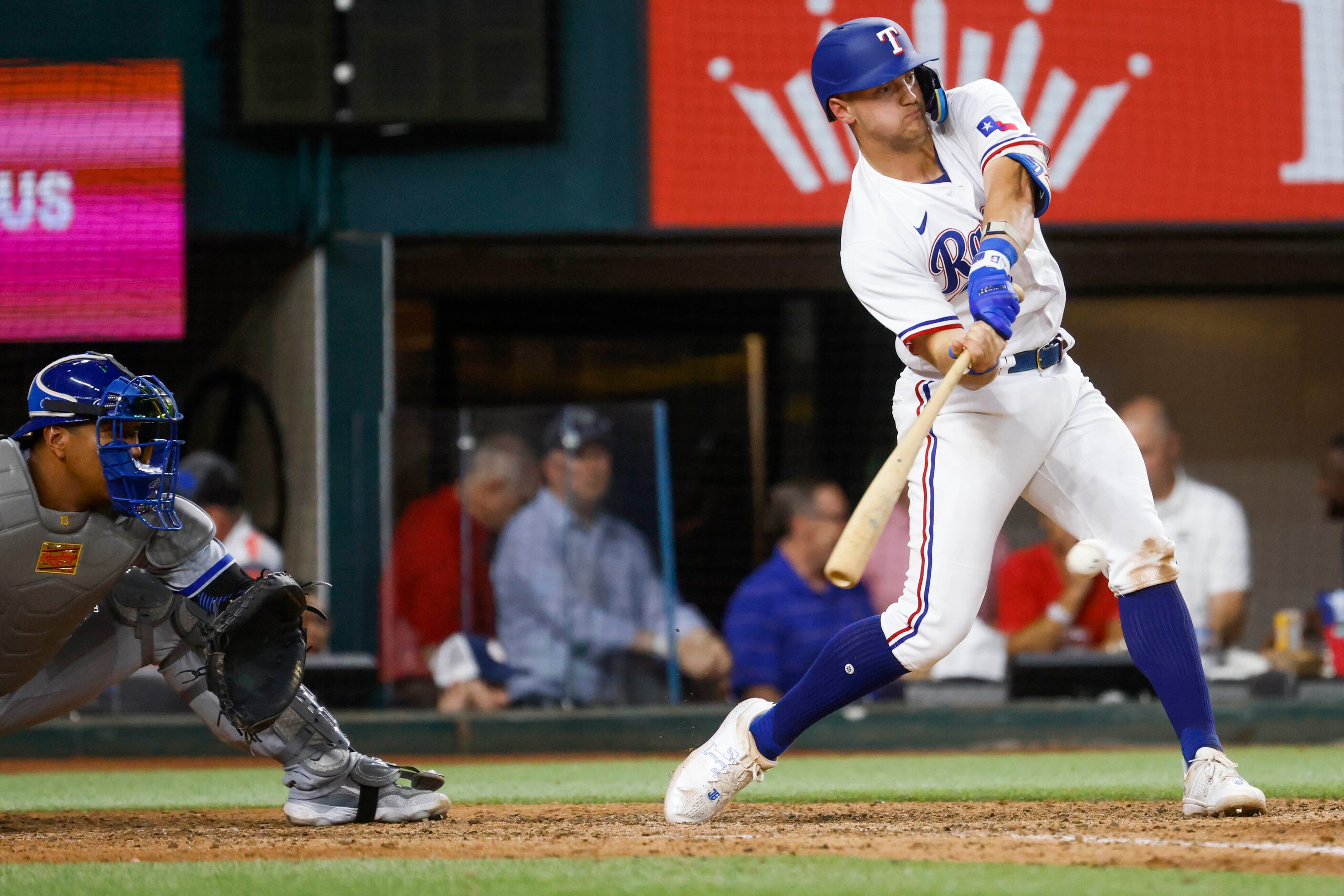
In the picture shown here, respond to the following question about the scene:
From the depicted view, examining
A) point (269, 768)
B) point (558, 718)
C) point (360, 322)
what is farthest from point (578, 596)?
point (360, 322)

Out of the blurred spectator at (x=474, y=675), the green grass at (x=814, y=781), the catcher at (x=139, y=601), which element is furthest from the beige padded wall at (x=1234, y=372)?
the catcher at (x=139, y=601)

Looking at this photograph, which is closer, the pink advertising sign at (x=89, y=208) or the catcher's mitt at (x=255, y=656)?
the catcher's mitt at (x=255, y=656)

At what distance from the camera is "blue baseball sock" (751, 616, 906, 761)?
3584 millimetres

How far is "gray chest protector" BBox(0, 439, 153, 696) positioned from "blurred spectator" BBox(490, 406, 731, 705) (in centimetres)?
365

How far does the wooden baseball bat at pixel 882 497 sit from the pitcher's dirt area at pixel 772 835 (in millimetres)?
509

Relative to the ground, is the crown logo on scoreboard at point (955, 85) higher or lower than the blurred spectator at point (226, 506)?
higher

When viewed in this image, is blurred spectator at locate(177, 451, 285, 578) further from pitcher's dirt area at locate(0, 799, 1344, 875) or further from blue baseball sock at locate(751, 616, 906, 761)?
blue baseball sock at locate(751, 616, 906, 761)

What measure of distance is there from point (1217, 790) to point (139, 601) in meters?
2.33

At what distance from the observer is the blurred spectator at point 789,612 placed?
729cm

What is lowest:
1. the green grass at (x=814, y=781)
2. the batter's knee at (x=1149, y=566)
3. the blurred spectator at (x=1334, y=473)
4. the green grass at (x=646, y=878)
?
the green grass at (x=814, y=781)

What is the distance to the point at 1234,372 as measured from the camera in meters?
10.2

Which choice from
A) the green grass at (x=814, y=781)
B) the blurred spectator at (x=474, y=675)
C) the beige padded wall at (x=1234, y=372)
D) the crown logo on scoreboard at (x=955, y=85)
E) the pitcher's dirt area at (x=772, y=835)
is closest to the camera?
the pitcher's dirt area at (x=772, y=835)

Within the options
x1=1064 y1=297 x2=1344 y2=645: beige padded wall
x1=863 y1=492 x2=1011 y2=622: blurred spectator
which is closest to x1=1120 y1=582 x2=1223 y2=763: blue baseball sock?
x1=863 y1=492 x2=1011 y2=622: blurred spectator

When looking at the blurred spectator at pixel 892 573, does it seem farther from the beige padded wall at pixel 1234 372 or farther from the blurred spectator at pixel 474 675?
the beige padded wall at pixel 1234 372
